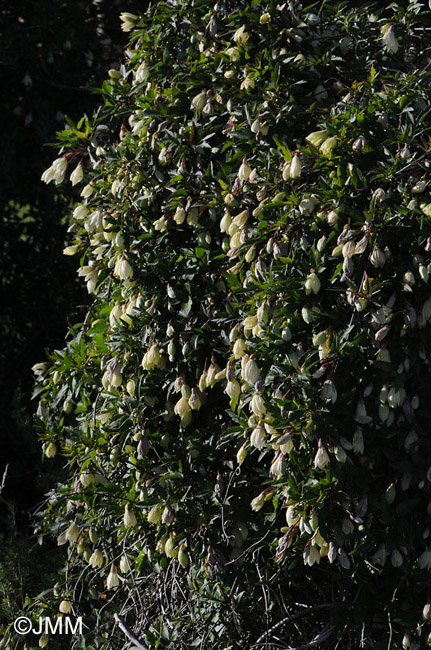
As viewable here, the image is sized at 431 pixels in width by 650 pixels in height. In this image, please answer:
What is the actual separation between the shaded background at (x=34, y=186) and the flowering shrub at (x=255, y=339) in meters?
1.69

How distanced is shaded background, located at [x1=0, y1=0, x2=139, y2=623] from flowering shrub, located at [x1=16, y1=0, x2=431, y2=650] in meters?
1.69

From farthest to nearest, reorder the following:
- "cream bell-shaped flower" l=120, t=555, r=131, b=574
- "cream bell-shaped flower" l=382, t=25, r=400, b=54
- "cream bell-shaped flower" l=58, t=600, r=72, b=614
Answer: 1. "cream bell-shaped flower" l=58, t=600, r=72, b=614
2. "cream bell-shaped flower" l=120, t=555, r=131, b=574
3. "cream bell-shaped flower" l=382, t=25, r=400, b=54

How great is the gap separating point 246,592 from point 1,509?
7.80 feet

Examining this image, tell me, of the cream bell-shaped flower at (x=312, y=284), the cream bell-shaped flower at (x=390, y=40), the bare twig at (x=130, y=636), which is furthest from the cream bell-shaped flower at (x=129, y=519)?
the cream bell-shaped flower at (x=390, y=40)

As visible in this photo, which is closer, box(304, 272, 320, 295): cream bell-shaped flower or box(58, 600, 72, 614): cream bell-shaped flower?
box(304, 272, 320, 295): cream bell-shaped flower

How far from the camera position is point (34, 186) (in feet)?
16.5

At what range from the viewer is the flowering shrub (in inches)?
86.7

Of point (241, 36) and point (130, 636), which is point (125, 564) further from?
point (241, 36)

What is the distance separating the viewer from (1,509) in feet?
14.9

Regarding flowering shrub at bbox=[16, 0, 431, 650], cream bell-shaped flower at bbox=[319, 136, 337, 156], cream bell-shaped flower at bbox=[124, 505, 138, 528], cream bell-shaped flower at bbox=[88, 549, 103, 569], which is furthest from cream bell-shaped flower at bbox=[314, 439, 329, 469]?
cream bell-shaped flower at bbox=[88, 549, 103, 569]

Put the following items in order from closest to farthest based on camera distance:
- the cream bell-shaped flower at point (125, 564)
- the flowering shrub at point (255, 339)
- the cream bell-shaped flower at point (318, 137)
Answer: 1. the flowering shrub at point (255, 339)
2. the cream bell-shaped flower at point (318, 137)
3. the cream bell-shaped flower at point (125, 564)

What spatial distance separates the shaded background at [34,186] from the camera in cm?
451

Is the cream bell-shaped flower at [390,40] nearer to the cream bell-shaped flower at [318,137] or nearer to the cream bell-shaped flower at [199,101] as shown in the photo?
the cream bell-shaped flower at [318,137]

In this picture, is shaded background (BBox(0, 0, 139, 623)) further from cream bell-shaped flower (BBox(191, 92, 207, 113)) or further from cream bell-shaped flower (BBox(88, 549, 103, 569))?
cream bell-shaped flower (BBox(191, 92, 207, 113))
